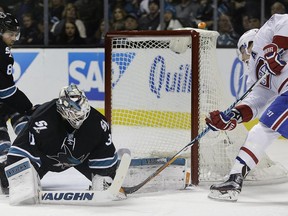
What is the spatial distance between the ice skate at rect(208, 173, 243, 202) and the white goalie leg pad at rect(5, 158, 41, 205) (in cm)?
80

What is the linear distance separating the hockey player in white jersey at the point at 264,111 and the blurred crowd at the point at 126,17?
258 centimetres

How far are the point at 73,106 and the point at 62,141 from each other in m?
0.22

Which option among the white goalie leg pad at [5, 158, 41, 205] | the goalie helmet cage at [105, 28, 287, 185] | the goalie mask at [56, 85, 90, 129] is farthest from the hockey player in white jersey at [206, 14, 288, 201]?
the white goalie leg pad at [5, 158, 41, 205]

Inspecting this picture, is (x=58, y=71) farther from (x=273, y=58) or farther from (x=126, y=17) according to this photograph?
(x=273, y=58)

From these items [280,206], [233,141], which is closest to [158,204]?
[280,206]

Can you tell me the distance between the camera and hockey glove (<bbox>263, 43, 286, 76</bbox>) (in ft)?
12.0

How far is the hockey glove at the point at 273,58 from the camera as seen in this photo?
3.67 meters

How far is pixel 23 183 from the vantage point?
3402 mm

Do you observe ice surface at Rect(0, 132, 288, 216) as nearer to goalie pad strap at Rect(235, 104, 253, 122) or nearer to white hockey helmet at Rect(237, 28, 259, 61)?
goalie pad strap at Rect(235, 104, 253, 122)

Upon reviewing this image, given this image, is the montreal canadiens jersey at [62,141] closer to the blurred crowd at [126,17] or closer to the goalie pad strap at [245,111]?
the goalie pad strap at [245,111]

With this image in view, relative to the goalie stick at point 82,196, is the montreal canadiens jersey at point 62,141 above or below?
above

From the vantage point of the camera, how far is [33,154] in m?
3.52

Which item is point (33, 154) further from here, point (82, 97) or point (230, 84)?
point (230, 84)

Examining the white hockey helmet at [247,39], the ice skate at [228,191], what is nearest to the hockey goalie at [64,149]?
the ice skate at [228,191]
